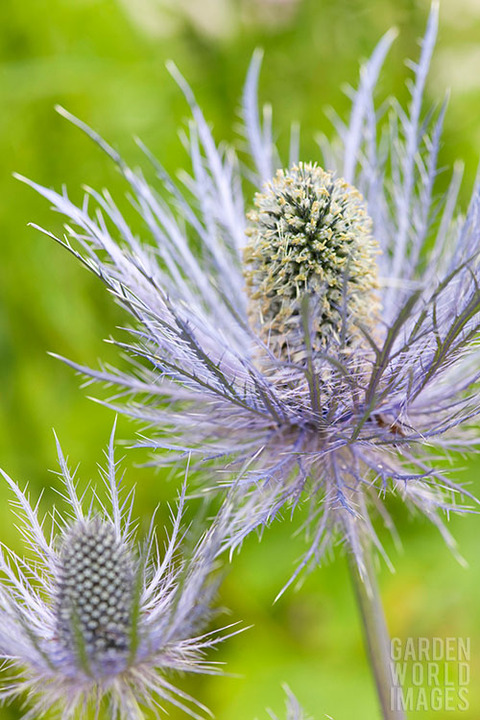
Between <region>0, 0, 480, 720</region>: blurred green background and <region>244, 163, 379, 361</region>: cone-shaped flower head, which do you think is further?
<region>0, 0, 480, 720</region>: blurred green background

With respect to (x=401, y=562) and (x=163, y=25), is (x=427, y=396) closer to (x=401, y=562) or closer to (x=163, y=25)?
(x=401, y=562)

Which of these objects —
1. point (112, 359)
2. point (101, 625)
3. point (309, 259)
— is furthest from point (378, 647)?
point (112, 359)

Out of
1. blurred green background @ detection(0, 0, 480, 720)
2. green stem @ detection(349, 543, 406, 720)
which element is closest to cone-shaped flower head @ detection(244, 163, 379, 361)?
green stem @ detection(349, 543, 406, 720)

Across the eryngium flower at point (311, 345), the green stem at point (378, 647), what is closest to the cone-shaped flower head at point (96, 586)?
the eryngium flower at point (311, 345)

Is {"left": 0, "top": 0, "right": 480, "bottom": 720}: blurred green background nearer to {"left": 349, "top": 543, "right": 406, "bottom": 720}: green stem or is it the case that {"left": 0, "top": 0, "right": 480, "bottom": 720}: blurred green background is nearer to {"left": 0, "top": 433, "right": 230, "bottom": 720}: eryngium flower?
{"left": 349, "top": 543, "right": 406, "bottom": 720}: green stem

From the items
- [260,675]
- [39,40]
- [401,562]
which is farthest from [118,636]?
[39,40]

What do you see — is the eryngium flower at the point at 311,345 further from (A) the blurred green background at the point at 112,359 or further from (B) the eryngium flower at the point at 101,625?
(A) the blurred green background at the point at 112,359
